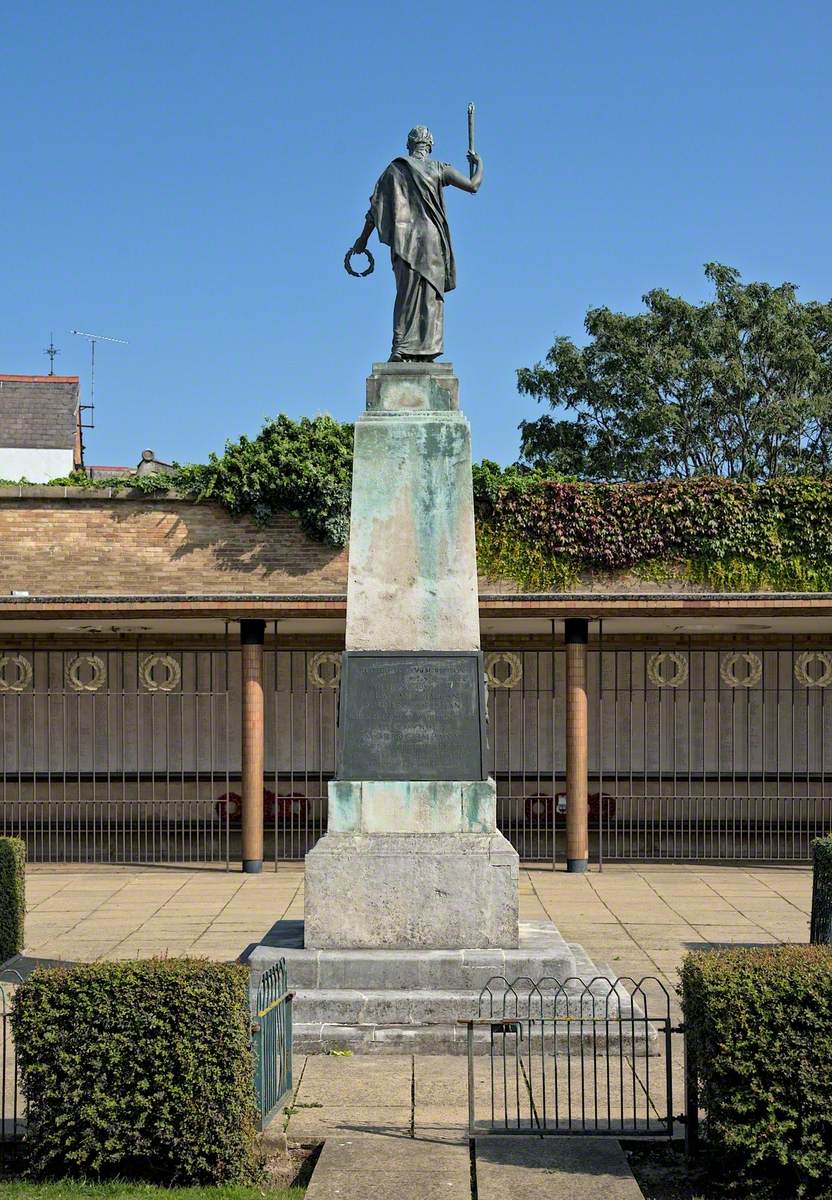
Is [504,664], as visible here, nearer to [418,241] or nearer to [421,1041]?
[418,241]

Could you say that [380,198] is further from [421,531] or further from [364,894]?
[364,894]

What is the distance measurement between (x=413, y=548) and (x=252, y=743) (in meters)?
8.55

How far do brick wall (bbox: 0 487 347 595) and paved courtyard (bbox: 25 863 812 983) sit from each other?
150 inches

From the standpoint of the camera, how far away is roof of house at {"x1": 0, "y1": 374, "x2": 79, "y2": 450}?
34094 mm

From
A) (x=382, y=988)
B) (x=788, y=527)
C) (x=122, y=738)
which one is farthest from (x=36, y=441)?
(x=382, y=988)

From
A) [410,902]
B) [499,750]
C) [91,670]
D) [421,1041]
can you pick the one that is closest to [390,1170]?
[421,1041]

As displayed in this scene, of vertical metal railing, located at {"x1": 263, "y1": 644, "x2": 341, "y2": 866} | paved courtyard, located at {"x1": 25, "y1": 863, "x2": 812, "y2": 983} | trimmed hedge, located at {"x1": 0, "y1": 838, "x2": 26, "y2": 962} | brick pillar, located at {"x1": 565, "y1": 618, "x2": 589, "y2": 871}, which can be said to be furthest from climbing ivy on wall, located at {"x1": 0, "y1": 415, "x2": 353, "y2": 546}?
trimmed hedge, located at {"x1": 0, "y1": 838, "x2": 26, "y2": 962}

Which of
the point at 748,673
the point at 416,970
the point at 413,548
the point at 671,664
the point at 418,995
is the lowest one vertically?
the point at 418,995

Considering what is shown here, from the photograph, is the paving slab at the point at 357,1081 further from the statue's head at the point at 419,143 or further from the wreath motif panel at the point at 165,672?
the wreath motif panel at the point at 165,672

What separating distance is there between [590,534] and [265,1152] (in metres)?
13.2

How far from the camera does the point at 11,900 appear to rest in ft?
39.0

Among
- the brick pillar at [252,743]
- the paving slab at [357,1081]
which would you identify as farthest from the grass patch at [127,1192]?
the brick pillar at [252,743]

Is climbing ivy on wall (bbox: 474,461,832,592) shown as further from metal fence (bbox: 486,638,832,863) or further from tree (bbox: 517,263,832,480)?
tree (bbox: 517,263,832,480)

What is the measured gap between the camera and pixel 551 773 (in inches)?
836
